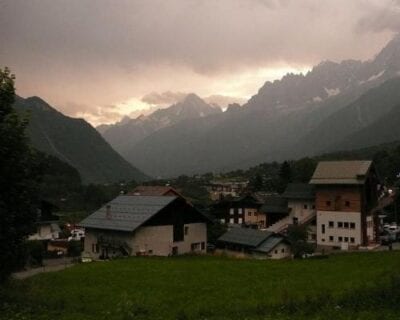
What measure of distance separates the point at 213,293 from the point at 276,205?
60513 millimetres

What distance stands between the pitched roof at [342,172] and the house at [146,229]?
2136 centimetres

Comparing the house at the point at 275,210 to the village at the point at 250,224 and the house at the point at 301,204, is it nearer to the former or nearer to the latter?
the village at the point at 250,224

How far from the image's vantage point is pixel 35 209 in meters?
24.8

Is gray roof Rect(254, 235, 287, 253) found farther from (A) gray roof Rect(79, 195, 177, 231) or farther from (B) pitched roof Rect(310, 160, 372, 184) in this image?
(B) pitched roof Rect(310, 160, 372, 184)

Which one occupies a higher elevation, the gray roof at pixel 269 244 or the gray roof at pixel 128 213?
the gray roof at pixel 128 213

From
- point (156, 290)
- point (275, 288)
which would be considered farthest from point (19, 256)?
point (275, 288)

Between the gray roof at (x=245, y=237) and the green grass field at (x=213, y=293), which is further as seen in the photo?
the gray roof at (x=245, y=237)

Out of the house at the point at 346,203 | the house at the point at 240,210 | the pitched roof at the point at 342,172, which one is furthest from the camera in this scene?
the house at the point at 240,210

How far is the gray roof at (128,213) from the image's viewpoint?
4834 cm

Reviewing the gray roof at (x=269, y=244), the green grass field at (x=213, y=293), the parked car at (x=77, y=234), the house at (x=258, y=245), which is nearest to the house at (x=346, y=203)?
the house at (x=258, y=245)

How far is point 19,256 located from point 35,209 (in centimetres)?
234

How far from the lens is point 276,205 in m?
82.9

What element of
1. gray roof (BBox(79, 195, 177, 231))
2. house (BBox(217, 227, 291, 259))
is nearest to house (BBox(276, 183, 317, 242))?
house (BBox(217, 227, 291, 259))

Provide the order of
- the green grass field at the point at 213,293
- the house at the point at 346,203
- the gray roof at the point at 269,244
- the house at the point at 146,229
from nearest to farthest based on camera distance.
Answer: the green grass field at the point at 213,293, the house at the point at 146,229, the gray roof at the point at 269,244, the house at the point at 346,203
